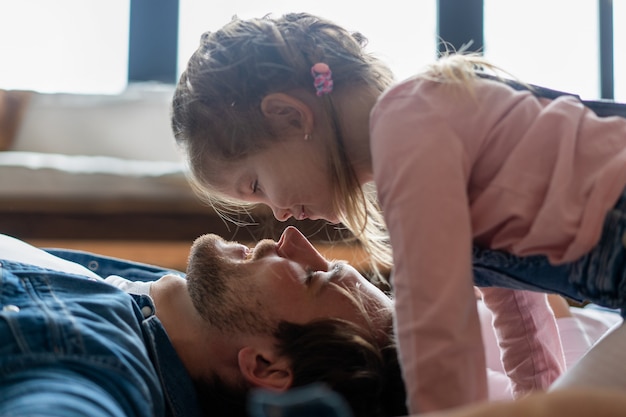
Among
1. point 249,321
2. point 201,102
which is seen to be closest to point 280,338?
point 249,321

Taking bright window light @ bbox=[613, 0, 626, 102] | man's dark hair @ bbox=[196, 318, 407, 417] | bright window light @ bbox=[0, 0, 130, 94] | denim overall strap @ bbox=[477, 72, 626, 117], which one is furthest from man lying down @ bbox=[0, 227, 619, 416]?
bright window light @ bbox=[613, 0, 626, 102]

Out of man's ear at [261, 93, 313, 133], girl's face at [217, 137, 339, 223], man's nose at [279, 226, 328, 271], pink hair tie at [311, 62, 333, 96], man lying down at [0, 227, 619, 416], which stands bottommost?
man lying down at [0, 227, 619, 416]

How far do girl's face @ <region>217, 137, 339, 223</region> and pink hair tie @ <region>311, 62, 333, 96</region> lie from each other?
78 mm

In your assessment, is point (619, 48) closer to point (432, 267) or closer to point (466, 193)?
point (466, 193)

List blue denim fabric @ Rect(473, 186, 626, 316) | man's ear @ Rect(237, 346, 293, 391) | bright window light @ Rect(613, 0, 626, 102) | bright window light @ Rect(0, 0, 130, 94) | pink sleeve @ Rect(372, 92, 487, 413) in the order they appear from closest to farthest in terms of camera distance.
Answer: pink sleeve @ Rect(372, 92, 487, 413)
blue denim fabric @ Rect(473, 186, 626, 316)
man's ear @ Rect(237, 346, 293, 391)
bright window light @ Rect(0, 0, 130, 94)
bright window light @ Rect(613, 0, 626, 102)

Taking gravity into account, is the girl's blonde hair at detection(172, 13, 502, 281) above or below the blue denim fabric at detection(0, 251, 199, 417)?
above

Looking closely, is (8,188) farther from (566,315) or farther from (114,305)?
(566,315)

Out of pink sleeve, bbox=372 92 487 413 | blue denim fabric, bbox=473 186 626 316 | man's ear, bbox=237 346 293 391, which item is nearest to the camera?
pink sleeve, bbox=372 92 487 413

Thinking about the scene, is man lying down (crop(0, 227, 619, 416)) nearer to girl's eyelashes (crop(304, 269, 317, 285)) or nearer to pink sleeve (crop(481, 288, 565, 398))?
girl's eyelashes (crop(304, 269, 317, 285))

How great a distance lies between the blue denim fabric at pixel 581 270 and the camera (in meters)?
1.03

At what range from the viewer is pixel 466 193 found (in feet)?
3.31

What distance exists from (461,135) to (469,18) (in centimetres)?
216

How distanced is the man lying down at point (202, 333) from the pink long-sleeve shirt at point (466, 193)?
0.71 ft

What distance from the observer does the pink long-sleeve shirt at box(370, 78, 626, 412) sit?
2.97 ft
